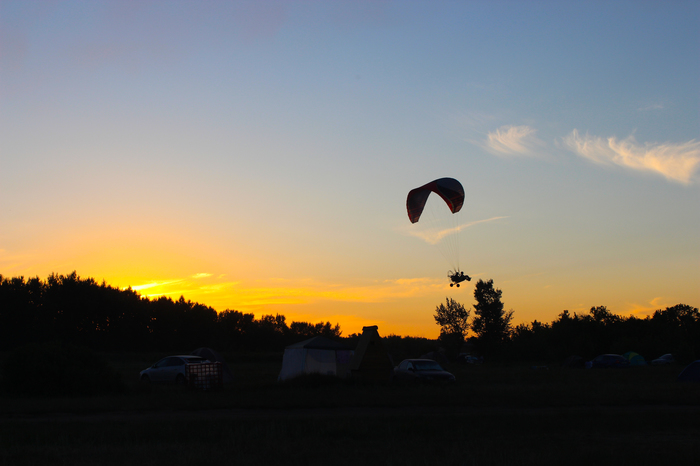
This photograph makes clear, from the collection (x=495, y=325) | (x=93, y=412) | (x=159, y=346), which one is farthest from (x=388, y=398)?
(x=159, y=346)

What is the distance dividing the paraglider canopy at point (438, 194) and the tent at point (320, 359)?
22.6 feet

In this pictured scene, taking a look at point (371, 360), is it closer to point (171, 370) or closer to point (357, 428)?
point (171, 370)

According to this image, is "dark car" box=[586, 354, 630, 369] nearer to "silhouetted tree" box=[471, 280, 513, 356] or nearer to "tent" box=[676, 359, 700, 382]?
"tent" box=[676, 359, 700, 382]

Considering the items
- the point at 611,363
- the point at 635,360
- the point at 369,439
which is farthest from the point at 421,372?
the point at 635,360

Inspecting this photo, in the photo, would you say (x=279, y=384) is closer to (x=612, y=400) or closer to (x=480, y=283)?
(x=612, y=400)

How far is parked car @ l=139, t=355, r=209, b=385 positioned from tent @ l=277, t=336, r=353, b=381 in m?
4.35

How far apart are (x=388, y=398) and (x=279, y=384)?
5757 millimetres

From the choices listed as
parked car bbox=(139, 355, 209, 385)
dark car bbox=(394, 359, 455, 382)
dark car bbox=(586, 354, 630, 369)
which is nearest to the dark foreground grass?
dark car bbox=(394, 359, 455, 382)

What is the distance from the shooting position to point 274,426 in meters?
11.4

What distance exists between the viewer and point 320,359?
2420cm

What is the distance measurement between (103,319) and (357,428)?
242 ft

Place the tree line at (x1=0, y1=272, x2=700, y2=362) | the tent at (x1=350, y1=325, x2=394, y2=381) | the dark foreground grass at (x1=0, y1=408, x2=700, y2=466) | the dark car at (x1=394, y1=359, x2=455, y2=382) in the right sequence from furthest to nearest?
the tree line at (x1=0, y1=272, x2=700, y2=362), the dark car at (x1=394, y1=359, x2=455, y2=382), the tent at (x1=350, y1=325, x2=394, y2=381), the dark foreground grass at (x1=0, y1=408, x2=700, y2=466)

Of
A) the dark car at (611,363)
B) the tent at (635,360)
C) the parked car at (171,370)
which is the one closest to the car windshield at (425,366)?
the parked car at (171,370)

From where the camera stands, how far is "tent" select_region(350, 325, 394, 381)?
2259 cm
